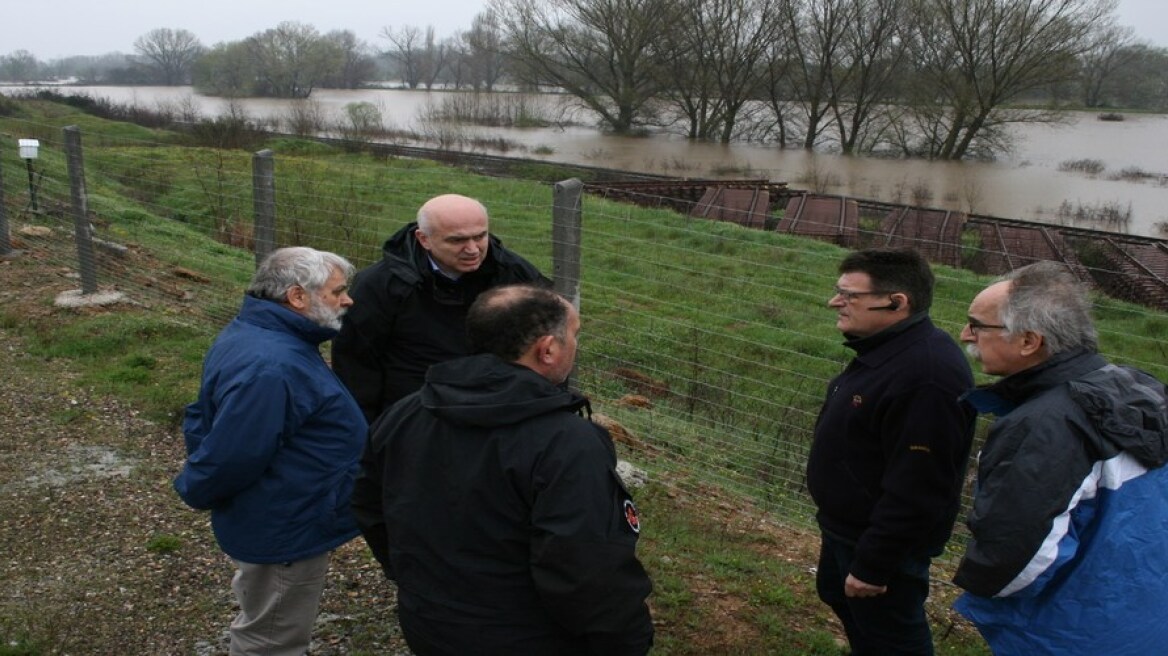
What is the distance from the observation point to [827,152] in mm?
42438

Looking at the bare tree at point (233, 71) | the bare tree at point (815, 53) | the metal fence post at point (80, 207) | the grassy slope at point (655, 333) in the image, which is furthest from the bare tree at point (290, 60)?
the metal fence post at point (80, 207)

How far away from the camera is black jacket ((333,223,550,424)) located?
3.46 metres

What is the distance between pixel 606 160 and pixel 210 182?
2422 cm

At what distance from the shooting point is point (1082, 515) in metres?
2.11

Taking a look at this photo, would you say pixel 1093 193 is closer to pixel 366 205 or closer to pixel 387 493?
pixel 366 205

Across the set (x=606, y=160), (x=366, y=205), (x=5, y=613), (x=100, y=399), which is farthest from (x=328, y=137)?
(x=5, y=613)

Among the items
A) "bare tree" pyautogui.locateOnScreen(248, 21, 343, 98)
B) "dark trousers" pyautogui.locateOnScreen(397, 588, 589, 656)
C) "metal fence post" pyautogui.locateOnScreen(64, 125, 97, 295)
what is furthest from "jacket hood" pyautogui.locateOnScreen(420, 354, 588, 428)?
"bare tree" pyautogui.locateOnScreen(248, 21, 343, 98)

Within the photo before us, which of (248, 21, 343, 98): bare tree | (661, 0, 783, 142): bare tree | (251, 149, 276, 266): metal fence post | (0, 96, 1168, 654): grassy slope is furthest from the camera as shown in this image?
(248, 21, 343, 98): bare tree

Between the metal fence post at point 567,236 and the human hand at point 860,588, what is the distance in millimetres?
2082

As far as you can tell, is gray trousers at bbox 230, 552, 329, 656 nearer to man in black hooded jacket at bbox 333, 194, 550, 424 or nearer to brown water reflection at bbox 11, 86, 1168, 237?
man in black hooded jacket at bbox 333, 194, 550, 424

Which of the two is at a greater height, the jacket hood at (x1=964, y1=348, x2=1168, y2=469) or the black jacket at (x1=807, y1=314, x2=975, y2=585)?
the jacket hood at (x1=964, y1=348, x2=1168, y2=469)

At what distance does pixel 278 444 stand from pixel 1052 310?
7.05 ft

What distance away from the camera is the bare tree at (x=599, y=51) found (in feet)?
139

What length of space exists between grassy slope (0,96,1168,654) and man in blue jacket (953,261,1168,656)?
1507 millimetres
